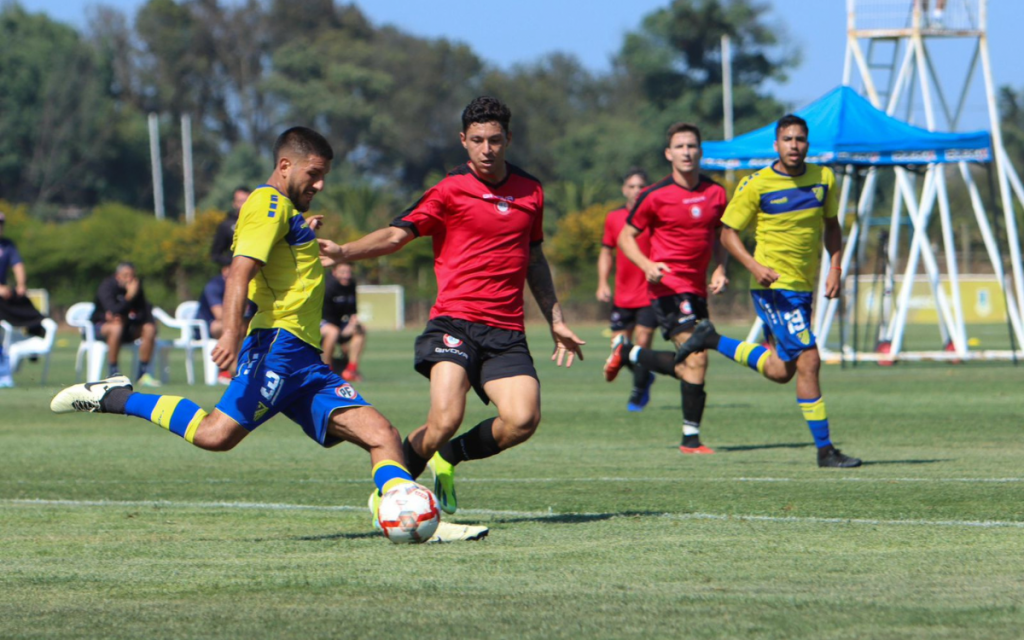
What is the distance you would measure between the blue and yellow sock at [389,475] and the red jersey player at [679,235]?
4.83m

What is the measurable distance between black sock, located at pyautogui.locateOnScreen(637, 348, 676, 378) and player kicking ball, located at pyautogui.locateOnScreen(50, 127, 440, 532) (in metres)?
4.97

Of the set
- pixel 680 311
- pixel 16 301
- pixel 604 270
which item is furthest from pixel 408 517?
pixel 16 301

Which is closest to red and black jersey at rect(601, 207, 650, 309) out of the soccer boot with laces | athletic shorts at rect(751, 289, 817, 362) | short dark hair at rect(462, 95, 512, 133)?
the soccer boot with laces

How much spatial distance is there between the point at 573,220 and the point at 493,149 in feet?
129

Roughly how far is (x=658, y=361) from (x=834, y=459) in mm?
2411

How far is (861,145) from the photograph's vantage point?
19.0 m

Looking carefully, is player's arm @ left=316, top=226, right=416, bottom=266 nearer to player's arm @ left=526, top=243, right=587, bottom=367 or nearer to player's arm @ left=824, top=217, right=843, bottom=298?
player's arm @ left=526, top=243, right=587, bottom=367

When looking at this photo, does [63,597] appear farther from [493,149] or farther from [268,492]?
[268,492]

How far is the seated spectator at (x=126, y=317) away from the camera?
19.0 meters

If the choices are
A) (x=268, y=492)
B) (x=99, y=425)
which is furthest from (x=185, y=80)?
(x=268, y=492)

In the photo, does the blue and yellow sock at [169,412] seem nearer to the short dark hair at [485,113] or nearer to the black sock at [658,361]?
the short dark hair at [485,113]

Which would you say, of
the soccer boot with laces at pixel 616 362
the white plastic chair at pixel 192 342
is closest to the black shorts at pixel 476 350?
the soccer boot with laces at pixel 616 362

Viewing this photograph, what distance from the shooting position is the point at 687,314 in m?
11.1

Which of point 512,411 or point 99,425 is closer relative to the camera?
point 512,411
